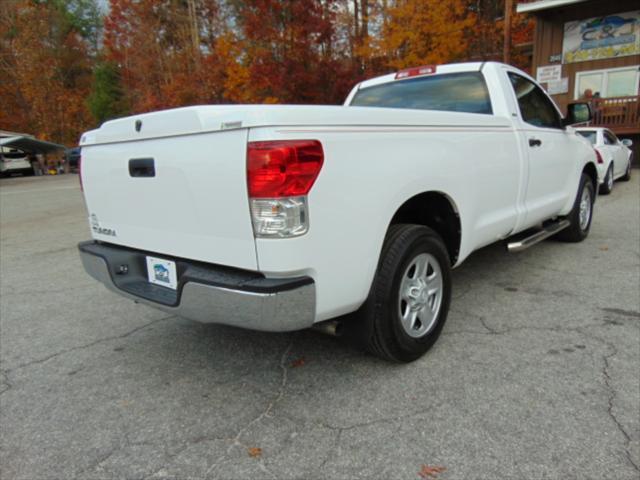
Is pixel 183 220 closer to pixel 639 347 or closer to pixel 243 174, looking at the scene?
pixel 243 174

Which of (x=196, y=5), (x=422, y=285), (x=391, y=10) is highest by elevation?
A: (x=196, y=5)

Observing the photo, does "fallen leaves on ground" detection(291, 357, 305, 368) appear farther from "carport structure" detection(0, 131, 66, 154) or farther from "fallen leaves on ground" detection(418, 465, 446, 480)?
"carport structure" detection(0, 131, 66, 154)

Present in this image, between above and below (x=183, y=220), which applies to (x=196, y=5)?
above

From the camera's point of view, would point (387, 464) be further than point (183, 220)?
No

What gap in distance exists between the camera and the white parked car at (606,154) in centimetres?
931

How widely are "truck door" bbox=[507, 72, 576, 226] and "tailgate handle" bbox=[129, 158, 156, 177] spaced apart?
2.89 meters

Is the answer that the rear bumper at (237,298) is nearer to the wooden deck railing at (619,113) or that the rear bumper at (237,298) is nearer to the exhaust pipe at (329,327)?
the exhaust pipe at (329,327)

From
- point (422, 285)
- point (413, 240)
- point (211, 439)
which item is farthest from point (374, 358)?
point (211, 439)

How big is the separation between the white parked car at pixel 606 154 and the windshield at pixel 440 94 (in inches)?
245

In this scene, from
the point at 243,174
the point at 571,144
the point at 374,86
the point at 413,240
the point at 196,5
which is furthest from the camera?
the point at 196,5

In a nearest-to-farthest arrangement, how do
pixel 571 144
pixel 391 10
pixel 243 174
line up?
pixel 243 174
pixel 571 144
pixel 391 10

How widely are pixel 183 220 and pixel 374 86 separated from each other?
297cm

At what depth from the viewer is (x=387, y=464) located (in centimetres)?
201

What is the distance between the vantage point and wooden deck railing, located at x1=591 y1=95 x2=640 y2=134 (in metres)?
15.0
